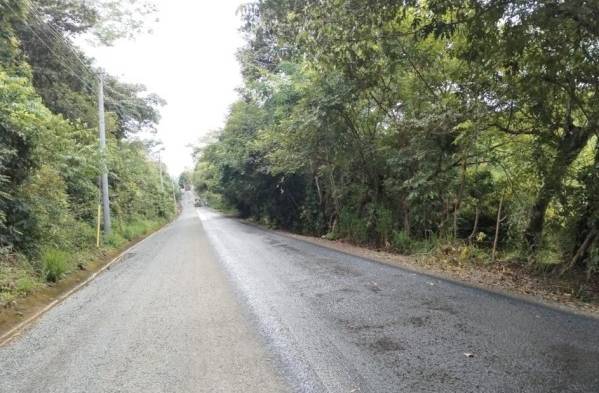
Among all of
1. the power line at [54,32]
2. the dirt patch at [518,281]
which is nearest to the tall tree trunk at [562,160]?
the dirt patch at [518,281]

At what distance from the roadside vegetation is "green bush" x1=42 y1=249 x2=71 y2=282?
2 centimetres

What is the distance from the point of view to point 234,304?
582cm

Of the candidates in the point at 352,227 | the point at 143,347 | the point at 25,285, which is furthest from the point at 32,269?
the point at 352,227

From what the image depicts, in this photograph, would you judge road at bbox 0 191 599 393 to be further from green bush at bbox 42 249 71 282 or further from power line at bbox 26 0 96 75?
power line at bbox 26 0 96 75

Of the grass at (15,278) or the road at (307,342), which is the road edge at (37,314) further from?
the grass at (15,278)

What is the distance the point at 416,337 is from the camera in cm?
420

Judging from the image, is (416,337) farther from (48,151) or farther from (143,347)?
(48,151)

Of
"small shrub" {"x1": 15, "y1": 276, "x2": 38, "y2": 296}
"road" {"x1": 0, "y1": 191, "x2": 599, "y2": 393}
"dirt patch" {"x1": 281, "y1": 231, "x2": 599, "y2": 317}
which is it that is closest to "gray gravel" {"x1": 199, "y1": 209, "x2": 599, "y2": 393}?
A: "road" {"x1": 0, "y1": 191, "x2": 599, "y2": 393}

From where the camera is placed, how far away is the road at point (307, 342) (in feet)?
11.0

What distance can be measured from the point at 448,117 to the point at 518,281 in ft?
11.6

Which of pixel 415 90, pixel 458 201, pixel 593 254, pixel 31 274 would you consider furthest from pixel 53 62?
pixel 593 254

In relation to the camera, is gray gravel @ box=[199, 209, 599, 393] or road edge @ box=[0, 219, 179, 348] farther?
road edge @ box=[0, 219, 179, 348]

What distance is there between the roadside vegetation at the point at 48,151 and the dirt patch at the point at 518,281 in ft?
24.1

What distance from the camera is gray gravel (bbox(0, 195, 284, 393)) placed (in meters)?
3.46
